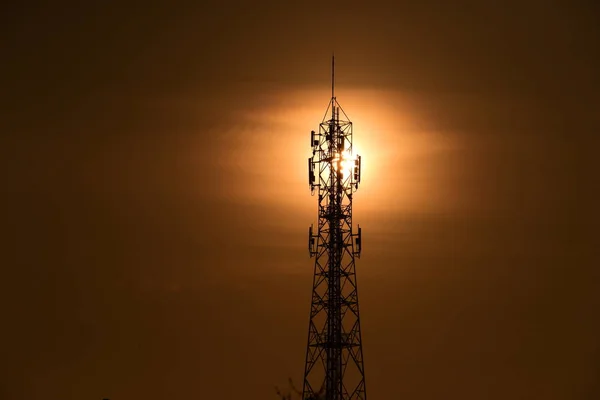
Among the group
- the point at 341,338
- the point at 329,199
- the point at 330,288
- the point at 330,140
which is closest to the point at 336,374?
the point at 341,338

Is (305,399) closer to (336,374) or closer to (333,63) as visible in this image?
(336,374)

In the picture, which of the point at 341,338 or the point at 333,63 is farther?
the point at 333,63

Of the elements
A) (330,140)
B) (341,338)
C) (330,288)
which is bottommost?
(341,338)

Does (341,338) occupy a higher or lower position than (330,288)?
lower

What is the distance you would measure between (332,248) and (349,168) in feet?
11.3

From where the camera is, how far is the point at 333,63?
115 feet

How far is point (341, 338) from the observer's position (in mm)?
30828

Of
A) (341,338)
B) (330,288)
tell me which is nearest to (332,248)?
(330,288)

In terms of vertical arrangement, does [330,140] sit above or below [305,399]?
above

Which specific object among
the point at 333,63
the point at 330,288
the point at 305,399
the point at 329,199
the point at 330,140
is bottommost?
the point at 305,399

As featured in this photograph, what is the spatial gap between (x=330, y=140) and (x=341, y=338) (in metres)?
8.19

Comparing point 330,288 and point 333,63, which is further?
point 333,63

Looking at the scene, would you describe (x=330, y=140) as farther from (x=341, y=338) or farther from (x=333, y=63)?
(x=341, y=338)

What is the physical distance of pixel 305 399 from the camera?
31.4 metres
